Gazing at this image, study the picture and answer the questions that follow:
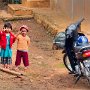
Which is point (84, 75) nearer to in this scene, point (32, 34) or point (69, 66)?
point (69, 66)

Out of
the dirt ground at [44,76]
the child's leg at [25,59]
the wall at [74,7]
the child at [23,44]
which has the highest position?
the wall at [74,7]

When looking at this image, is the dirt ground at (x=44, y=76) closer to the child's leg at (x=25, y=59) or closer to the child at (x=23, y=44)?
the child's leg at (x=25, y=59)

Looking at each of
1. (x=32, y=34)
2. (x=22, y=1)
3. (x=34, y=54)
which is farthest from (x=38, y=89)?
(x=22, y=1)

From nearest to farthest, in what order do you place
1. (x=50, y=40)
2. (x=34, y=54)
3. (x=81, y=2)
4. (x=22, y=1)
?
(x=34, y=54) → (x=50, y=40) → (x=81, y=2) → (x=22, y=1)

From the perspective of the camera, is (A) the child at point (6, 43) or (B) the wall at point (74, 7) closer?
(A) the child at point (6, 43)

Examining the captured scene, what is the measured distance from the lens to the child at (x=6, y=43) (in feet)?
34.1

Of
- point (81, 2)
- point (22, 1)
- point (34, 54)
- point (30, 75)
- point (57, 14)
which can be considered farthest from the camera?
point (22, 1)

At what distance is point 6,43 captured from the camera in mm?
10461

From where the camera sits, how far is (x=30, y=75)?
32.7 feet

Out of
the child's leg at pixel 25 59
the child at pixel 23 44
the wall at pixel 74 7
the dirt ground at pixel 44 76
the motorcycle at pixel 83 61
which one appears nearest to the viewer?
the motorcycle at pixel 83 61

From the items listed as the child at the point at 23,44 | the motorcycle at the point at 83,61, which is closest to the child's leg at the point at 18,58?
the child at the point at 23,44

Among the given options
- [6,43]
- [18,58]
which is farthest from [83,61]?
[6,43]

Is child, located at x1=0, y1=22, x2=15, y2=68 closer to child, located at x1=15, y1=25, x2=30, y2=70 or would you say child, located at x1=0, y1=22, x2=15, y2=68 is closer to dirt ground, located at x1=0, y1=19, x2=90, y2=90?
child, located at x1=15, y1=25, x2=30, y2=70

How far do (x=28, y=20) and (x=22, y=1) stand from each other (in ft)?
12.7
